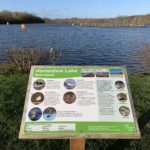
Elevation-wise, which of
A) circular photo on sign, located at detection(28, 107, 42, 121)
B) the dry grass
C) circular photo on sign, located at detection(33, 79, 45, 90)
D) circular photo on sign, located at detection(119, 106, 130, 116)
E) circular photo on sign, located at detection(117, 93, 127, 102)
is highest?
circular photo on sign, located at detection(33, 79, 45, 90)

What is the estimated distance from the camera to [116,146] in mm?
5840

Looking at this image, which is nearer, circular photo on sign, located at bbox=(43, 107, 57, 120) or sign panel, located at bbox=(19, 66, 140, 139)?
sign panel, located at bbox=(19, 66, 140, 139)

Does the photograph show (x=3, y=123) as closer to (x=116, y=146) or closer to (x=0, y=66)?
(x=116, y=146)

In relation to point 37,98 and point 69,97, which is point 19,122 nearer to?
point 37,98

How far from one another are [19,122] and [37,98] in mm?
2138

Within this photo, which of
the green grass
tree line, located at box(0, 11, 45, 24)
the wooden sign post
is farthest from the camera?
tree line, located at box(0, 11, 45, 24)

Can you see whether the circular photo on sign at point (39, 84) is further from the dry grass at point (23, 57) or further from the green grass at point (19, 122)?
the dry grass at point (23, 57)

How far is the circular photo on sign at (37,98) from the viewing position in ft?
15.4

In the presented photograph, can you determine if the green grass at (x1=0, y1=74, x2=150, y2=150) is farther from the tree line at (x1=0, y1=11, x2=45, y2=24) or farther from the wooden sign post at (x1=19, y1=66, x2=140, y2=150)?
the tree line at (x1=0, y1=11, x2=45, y2=24)

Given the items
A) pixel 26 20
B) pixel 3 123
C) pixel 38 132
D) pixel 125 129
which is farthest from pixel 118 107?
pixel 26 20

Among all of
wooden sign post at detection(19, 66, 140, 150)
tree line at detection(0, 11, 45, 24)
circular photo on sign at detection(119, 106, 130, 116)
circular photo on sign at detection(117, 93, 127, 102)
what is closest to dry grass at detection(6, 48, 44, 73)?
wooden sign post at detection(19, 66, 140, 150)

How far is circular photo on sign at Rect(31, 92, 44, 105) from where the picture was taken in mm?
4698

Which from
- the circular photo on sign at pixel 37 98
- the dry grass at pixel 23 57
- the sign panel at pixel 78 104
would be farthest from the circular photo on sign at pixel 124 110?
the dry grass at pixel 23 57

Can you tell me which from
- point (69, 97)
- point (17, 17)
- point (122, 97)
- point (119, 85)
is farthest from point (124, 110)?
point (17, 17)
